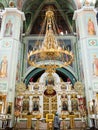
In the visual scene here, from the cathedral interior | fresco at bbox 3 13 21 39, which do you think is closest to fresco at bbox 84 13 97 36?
the cathedral interior

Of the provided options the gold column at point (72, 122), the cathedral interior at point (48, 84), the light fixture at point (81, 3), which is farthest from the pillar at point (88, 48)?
the gold column at point (72, 122)

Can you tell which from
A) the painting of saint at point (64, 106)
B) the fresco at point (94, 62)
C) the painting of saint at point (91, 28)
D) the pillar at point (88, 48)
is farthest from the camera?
the painting of saint at point (91, 28)

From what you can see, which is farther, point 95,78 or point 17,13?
point 17,13

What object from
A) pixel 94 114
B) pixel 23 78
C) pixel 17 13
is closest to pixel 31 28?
pixel 17 13

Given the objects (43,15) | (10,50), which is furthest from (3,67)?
(43,15)

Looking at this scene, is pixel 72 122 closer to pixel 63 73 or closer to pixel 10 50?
pixel 10 50

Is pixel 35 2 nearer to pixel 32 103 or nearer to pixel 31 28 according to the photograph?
pixel 31 28

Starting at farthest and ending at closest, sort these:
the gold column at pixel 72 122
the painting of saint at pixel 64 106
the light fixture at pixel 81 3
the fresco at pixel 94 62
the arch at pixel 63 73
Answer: the arch at pixel 63 73
the light fixture at pixel 81 3
the painting of saint at pixel 64 106
the fresco at pixel 94 62
the gold column at pixel 72 122

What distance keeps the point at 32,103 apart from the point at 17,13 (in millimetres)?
6769

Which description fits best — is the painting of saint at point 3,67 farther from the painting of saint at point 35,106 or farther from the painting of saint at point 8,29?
the painting of saint at point 35,106

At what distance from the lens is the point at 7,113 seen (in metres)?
9.17

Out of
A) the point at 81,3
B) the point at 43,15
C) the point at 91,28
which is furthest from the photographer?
the point at 43,15

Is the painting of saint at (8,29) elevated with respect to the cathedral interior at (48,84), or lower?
elevated

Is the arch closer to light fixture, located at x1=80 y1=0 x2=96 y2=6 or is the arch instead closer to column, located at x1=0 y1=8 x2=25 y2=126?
column, located at x1=0 y1=8 x2=25 y2=126
